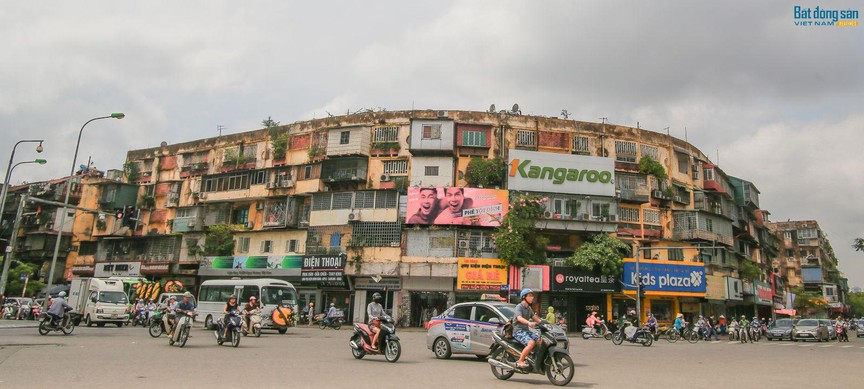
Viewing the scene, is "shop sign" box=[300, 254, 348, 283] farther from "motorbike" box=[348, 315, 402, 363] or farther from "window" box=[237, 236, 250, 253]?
"motorbike" box=[348, 315, 402, 363]

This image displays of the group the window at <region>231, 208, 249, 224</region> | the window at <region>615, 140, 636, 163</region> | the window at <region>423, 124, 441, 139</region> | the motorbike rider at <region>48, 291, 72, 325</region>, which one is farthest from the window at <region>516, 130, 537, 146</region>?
the motorbike rider at <region>48, 291, 72, 325</region>

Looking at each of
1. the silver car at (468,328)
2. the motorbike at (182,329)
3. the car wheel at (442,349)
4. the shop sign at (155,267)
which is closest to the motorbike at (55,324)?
the motorbike at (182,329)

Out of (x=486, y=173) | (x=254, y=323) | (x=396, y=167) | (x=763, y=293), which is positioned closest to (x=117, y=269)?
(x=396, y=167)

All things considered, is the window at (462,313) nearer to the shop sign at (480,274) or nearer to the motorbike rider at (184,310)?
the motorbike rider at (184,310)

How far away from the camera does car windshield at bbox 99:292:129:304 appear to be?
26.9m

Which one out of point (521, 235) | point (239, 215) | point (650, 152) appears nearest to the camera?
point (521, 235)

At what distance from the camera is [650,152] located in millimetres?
42500

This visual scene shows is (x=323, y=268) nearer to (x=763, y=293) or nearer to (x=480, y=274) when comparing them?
(x=480, y=274)

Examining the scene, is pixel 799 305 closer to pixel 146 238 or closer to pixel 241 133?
pixel 241 133

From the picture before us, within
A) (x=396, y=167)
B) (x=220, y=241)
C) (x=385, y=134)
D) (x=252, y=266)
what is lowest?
(x=252, y=266)

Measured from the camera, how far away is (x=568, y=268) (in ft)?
121

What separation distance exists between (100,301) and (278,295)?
830 centimetres

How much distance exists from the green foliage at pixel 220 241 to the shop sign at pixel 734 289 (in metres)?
37.2

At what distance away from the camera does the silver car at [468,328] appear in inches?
524
